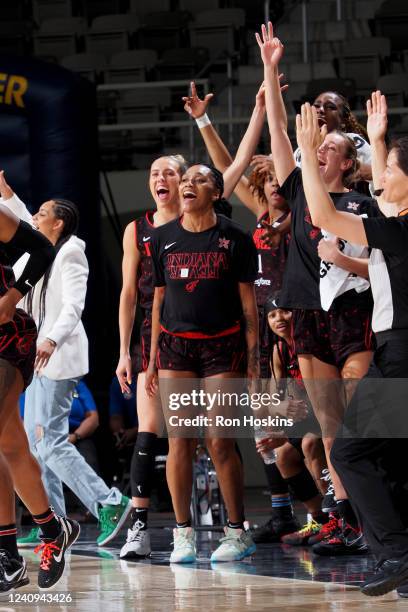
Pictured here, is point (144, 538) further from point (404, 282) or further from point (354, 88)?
point (354, 88)

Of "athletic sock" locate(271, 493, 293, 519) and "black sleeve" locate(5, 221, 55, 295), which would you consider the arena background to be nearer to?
"athletic sock" locate(271, 493, 293, 519)

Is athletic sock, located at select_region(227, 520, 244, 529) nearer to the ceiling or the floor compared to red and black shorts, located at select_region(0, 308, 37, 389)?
nearer to the floor

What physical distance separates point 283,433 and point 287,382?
257 millimetres

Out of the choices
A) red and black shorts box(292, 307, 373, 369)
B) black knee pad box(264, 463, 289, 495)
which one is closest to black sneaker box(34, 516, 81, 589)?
red and black shorts box(292, 307, 373, 369)

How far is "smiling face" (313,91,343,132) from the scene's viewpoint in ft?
16.9

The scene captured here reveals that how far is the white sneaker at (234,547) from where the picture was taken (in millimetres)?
Result: 4859

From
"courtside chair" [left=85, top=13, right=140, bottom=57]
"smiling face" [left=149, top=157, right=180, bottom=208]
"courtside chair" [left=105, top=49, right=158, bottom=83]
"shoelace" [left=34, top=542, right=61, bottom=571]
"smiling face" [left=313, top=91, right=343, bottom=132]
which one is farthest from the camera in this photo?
"courtside chair" [left=85, top=13, right=140, bottom=57]

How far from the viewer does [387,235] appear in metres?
3.50

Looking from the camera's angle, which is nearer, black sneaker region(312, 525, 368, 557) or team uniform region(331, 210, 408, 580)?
team uniform region(331, 210, 408, 580)

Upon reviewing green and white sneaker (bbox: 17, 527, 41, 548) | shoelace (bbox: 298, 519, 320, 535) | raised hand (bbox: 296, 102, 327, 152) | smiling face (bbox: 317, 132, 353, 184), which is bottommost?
green and white sneaker (bbox: 17, 527, 41, 548)

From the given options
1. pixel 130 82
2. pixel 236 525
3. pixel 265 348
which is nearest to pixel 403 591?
pixel 236 525

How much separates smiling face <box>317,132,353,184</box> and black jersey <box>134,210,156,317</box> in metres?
1.00

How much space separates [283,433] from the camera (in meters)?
5.61

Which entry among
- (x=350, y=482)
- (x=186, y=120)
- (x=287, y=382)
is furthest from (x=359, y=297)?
(x=186, y=120)
